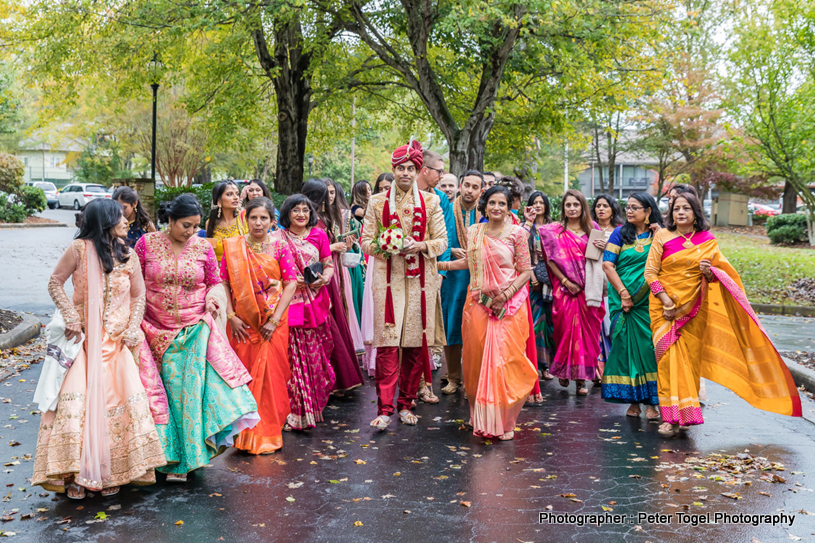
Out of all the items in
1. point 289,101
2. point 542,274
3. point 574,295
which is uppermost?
point 289,101

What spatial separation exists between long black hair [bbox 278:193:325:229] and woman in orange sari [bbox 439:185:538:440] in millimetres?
1409

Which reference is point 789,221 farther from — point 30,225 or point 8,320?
point 30,225

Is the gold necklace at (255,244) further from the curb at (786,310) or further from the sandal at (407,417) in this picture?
the curb at (786,310)

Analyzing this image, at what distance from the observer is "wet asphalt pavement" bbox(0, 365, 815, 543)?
4.34 metres

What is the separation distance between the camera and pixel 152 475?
4816 mm

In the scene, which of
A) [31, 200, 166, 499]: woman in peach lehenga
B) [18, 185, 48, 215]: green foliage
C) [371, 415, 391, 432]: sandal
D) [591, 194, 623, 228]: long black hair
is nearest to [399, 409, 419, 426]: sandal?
[371, 415, 391, 432]: sandal

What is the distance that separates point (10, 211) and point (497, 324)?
28940 millimetres

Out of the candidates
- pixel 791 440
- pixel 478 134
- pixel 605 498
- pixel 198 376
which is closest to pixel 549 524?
pixel 605 498

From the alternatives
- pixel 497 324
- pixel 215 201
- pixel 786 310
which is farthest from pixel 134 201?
pixel 786 310

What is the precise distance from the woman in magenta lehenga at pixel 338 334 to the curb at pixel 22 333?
4.46m

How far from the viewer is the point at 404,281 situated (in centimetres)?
663

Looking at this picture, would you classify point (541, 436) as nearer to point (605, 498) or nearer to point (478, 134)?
point (605, 498)

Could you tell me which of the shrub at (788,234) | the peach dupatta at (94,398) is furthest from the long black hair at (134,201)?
the shrub at (788,234)

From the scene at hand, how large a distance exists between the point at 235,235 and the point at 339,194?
7.23 feet
